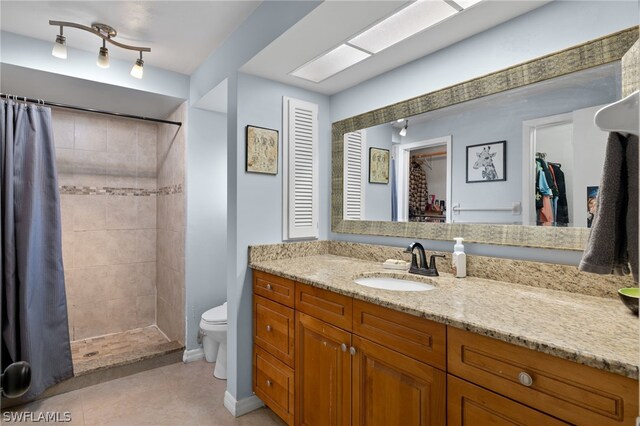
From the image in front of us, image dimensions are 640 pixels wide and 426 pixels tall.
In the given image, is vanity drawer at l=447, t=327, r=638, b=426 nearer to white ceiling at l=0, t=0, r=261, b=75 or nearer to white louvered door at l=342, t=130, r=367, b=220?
white louvered door at l=342, t=130, r=367, b=220

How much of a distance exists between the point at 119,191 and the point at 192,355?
178 centimetres

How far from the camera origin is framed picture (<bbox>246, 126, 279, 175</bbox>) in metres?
2.12

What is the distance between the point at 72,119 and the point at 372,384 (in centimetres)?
344

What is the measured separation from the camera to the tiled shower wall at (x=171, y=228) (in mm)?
2852

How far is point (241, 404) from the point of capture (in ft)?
6.69

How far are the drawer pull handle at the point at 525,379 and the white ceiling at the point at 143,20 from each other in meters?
2.09

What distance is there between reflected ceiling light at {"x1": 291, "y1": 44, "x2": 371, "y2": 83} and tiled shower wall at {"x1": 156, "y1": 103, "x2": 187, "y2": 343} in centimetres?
126

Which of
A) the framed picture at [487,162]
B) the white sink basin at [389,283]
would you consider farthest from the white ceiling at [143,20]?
the white sink basin at [389,283]

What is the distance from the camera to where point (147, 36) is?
2174mm

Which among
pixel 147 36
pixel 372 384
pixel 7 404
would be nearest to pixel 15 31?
pixel 147 36

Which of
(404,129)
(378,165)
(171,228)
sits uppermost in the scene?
(404,129)

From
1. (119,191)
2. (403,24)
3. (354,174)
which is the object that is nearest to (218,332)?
(354,174)

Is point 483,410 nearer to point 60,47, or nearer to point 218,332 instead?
point 218,332

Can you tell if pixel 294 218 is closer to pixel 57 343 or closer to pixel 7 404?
pixel 57 343
